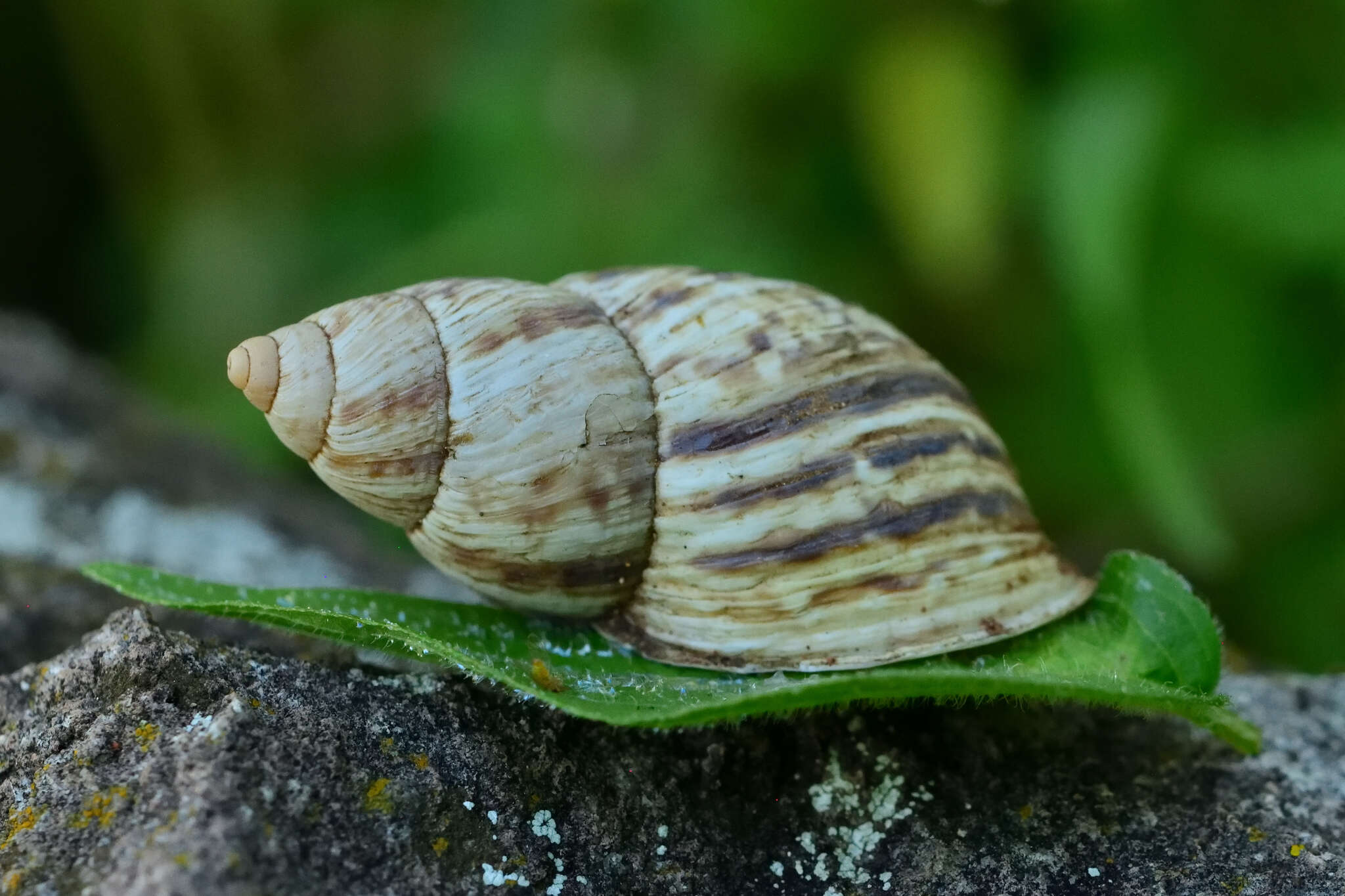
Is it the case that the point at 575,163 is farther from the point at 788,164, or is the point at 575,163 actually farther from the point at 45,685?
the point at 45,685

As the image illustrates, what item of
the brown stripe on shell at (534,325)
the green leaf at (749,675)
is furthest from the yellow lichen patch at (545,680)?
the brown stripe on shell at (534,325)

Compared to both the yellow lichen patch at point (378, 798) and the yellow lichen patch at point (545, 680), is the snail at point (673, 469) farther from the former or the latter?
the yellow lichen patch at point (378, 798)

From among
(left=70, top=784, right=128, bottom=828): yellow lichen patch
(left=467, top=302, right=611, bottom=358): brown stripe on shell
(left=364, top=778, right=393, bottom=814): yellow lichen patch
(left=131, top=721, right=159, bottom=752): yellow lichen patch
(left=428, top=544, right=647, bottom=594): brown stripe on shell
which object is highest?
(left=467, top=302, right=611, bottom=358): brown stripe on shell

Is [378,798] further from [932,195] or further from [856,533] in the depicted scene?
[932,195]

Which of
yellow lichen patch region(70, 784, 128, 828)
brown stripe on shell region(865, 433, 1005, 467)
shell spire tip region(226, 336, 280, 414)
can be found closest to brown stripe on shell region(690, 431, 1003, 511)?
brown stripe on shell region(865, 433, 1005, 467)

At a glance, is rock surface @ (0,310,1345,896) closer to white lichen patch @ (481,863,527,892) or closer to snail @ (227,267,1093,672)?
white lichen patch @ (481,863,527,892)

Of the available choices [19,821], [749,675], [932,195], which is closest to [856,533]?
[749,675]

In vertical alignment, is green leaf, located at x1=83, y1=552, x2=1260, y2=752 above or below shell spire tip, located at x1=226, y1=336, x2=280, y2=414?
below
